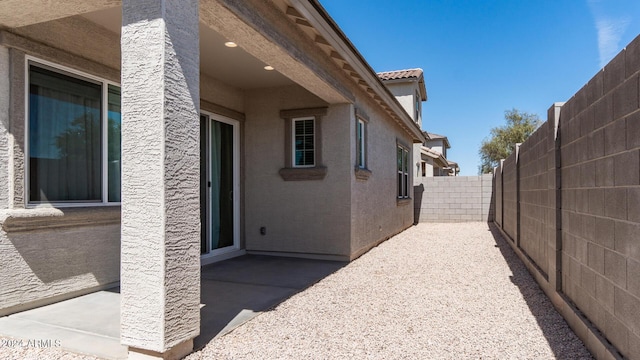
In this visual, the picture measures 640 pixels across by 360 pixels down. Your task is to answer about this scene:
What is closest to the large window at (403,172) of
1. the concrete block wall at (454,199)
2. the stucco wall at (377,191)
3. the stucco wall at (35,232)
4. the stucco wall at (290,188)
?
the stucco wall at (377,191)

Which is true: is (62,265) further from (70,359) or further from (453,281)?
(453,281)

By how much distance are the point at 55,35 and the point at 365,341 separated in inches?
185

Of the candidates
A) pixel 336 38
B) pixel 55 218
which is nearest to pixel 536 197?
pixel 336 38

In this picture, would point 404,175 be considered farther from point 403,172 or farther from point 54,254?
point 54,254

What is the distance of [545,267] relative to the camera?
16.8ft

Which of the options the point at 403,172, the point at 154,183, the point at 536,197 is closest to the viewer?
the point at 154,183

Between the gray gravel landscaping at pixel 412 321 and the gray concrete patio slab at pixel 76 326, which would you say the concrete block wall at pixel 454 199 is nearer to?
the gray gravel landscaping at pixel 412 321

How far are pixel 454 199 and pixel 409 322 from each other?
12.8 metres

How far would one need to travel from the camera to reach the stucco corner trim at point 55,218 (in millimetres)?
4016

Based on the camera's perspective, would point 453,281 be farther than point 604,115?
Yes

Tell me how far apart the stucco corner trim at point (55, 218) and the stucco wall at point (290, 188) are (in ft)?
10.7

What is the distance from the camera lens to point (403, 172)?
13.6m

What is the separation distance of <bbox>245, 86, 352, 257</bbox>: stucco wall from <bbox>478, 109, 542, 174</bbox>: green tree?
28.7 meters

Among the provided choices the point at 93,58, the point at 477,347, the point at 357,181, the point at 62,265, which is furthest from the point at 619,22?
the point at 62,265
